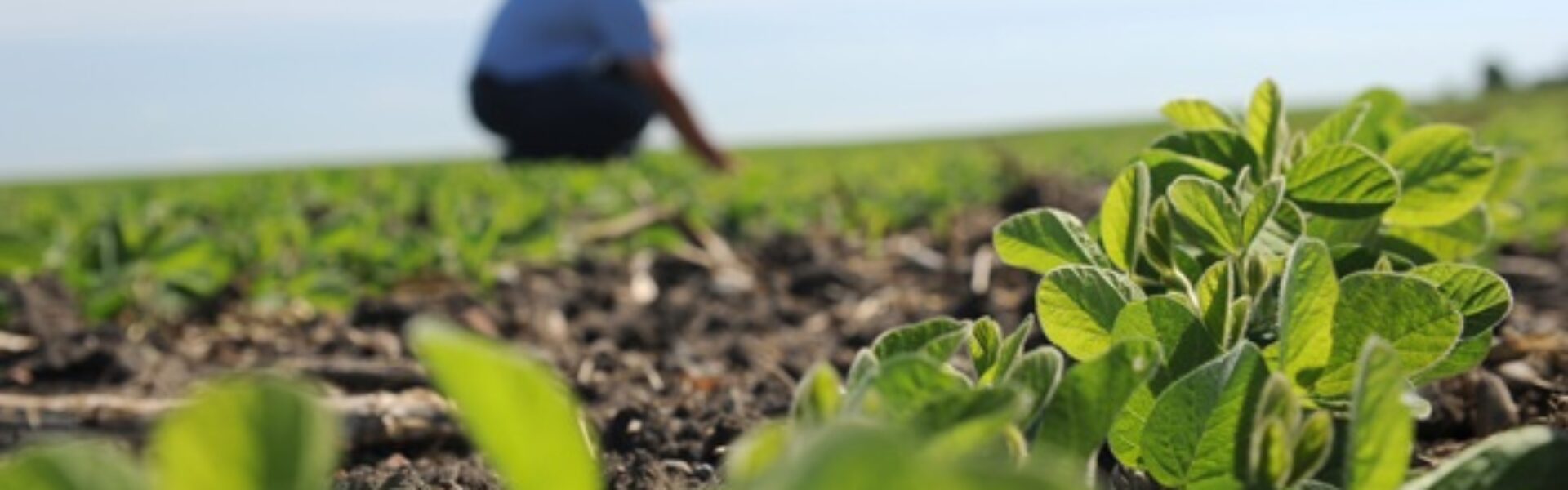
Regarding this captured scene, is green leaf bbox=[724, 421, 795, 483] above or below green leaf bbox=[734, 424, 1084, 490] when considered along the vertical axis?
below

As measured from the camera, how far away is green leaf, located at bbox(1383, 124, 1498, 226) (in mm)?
1539

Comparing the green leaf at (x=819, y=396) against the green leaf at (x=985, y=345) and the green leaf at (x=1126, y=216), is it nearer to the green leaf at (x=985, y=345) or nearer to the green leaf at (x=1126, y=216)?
the green leaf at (x=985, y=345)

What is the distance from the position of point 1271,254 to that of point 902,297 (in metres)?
2.67

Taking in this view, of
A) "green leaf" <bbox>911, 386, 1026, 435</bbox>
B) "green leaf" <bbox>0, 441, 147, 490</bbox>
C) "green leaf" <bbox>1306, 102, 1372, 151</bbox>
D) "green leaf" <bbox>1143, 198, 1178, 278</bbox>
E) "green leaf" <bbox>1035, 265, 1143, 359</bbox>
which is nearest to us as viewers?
"green leaf" <bbox>0, 441, 147, 490</bbox>

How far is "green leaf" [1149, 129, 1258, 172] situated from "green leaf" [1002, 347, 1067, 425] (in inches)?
25.7

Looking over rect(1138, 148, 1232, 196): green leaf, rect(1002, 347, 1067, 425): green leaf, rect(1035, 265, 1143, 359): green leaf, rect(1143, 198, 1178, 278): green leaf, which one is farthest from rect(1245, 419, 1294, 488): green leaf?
rect(1138, 148, 1232, 196): green leaf

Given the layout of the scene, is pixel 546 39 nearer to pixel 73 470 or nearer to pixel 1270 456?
pixel 1270 456

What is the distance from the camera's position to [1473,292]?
1182 mm

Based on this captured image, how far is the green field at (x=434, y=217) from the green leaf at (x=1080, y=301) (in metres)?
1.11

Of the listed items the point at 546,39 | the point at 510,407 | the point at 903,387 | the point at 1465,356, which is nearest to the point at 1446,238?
the point at 1465,356

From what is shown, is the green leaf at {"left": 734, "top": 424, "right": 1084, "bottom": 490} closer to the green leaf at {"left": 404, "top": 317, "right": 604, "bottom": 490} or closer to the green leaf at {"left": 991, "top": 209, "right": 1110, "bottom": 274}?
the green leaf at {"left": 404, "top": 317, "right": 604, "bottom": 490}

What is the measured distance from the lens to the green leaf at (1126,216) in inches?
45.6

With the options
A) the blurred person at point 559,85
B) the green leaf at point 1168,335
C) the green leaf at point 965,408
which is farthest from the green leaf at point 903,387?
the blurred person at point 559,85

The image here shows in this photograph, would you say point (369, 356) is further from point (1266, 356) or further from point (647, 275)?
point (1266, 356)
